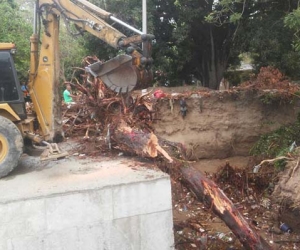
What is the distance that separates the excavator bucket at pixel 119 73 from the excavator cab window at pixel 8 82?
3.59 ft

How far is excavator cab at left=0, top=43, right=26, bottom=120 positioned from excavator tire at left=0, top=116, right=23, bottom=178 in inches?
11.8

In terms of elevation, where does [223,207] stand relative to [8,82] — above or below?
below

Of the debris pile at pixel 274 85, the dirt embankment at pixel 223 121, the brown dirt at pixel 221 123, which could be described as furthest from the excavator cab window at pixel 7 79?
the debris pile at pixel 274 85

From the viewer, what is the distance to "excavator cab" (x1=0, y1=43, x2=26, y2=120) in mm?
5789

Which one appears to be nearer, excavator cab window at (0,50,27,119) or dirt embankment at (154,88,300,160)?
excavator cab window at (0,50,27,119)

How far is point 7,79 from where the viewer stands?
5805 millimetres

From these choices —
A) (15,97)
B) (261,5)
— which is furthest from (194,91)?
(15,97)

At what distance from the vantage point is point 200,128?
1073 centimetres

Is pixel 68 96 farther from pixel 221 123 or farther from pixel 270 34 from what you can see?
pixel 270 34

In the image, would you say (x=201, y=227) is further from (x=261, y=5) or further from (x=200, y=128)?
(x=261, y=5)

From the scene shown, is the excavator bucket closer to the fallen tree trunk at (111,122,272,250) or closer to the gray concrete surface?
the fallen tree trunk at (111,122,272,250)

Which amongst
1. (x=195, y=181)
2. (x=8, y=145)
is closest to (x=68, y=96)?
(x=8, y=145)

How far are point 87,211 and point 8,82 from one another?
223 centimetres

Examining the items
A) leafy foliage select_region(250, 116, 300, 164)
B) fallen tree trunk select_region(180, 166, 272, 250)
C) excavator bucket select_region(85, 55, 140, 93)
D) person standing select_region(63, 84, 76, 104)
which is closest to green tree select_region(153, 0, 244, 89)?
leafy foliage select_region(250, 116, 300, 164)
